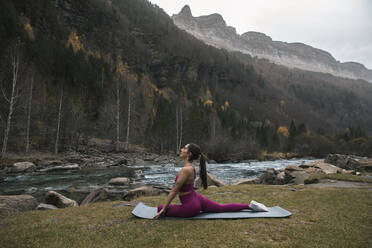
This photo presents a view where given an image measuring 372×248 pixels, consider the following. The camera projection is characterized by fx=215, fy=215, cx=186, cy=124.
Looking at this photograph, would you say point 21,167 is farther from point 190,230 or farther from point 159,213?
point 190,230

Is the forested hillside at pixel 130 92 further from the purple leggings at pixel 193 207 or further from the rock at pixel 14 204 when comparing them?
the purple leggings at pixel 193 207

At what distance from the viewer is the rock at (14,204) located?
597 cm

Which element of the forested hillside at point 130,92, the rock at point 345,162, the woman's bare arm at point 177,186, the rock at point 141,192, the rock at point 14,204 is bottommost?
the rock at point 141,192

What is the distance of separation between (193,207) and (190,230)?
850 millimetres

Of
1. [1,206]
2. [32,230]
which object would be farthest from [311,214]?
[1,206]

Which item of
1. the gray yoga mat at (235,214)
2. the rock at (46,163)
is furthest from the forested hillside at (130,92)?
the gray yoga mat at (235,214)

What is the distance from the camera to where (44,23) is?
2258 inches

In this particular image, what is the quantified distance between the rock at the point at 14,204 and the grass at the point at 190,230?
1.02m

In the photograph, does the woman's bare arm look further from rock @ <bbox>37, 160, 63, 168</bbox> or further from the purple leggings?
rock @ <bbox>37, 160, 63, 168</bbox>

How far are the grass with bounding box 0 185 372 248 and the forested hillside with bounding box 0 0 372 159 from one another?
23.0 metres

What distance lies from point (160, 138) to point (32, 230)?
138 ft

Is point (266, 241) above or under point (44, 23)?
under

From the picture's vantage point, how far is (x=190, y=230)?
3.95m

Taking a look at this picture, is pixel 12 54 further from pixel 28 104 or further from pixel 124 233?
pixel 124 233
